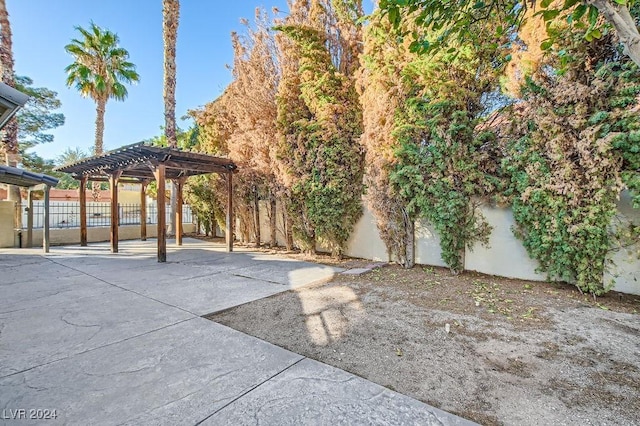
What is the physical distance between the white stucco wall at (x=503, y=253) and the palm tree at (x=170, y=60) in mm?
10126

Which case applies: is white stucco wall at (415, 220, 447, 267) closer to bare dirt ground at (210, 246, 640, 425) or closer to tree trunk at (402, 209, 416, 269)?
tree trunk at (402, 209, 416, 269)

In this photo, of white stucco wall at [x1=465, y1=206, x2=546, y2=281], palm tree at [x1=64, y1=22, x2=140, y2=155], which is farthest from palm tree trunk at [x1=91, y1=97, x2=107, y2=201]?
white stucco wall at [x1=465, y1=206, x2=546, y2=281]

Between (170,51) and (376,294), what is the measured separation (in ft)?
36.8

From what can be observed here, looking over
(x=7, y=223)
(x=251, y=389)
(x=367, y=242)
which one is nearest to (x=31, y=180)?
(x=7, y=223)

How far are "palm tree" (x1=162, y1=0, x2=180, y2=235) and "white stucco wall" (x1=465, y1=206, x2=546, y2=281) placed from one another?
10126 millimetres

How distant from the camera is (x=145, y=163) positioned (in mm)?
7676

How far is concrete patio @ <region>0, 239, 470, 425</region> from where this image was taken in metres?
1.92

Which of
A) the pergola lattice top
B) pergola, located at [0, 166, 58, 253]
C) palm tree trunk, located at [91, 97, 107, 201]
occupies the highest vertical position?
palm tree trunk, located at [91, 97, 107, 201]

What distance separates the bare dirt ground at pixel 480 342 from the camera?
2.08m

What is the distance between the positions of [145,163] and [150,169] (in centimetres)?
130

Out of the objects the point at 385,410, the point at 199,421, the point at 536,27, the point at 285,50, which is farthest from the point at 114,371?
the point at 285,50

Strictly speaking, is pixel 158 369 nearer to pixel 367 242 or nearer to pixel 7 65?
pixel 367 242

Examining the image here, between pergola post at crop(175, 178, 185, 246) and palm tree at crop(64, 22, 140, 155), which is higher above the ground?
palm tree at crop(64, 22, 140, 155)

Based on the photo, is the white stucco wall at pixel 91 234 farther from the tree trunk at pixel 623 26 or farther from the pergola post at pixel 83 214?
the tree trunk at pixel 623 26
